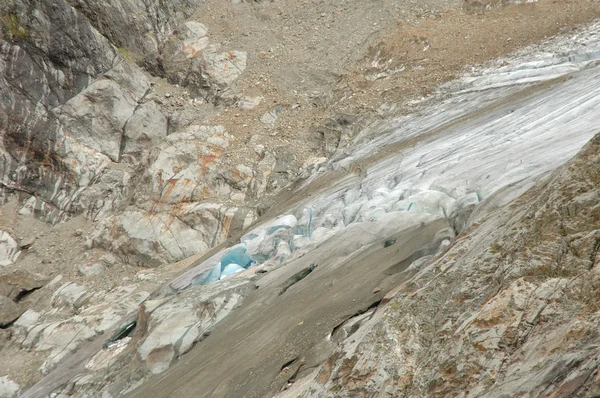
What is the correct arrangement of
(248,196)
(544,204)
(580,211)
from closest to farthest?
(580,211) < (544,204) < (248,196)

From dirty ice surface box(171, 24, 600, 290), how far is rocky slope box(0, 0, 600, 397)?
0.34 ft

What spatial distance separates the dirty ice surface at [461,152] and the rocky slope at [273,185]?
0.34ft

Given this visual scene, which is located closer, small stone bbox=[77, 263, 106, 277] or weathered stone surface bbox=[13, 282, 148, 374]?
weathered stone surface bbox=[13, 282, 148, 374]

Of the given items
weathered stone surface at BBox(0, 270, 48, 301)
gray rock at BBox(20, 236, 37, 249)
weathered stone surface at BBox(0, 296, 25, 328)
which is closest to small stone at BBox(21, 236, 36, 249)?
gray rock at BBox(20, 236, 37, 249)

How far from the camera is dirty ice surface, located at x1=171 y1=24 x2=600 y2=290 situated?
1360cm

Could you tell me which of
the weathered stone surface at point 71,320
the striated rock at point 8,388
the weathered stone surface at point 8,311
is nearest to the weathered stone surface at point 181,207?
the weathered stone surface at point 71,320

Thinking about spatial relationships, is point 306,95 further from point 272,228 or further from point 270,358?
point 270,358

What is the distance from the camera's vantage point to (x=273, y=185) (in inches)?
925

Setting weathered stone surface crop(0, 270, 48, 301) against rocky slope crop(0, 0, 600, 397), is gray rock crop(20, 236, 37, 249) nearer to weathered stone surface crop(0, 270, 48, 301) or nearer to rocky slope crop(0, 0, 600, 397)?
rocky slope crop(0, 0, 600, 397)

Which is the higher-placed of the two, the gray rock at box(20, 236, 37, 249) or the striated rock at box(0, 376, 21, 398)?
the gray rock at box(20, 236, 37, 249)

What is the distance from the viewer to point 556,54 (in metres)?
21.2

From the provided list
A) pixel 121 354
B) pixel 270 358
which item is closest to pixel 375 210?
pixel 270 358

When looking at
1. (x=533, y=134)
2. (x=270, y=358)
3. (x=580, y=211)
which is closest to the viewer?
(x=580, y=211)

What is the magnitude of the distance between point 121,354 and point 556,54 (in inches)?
734
